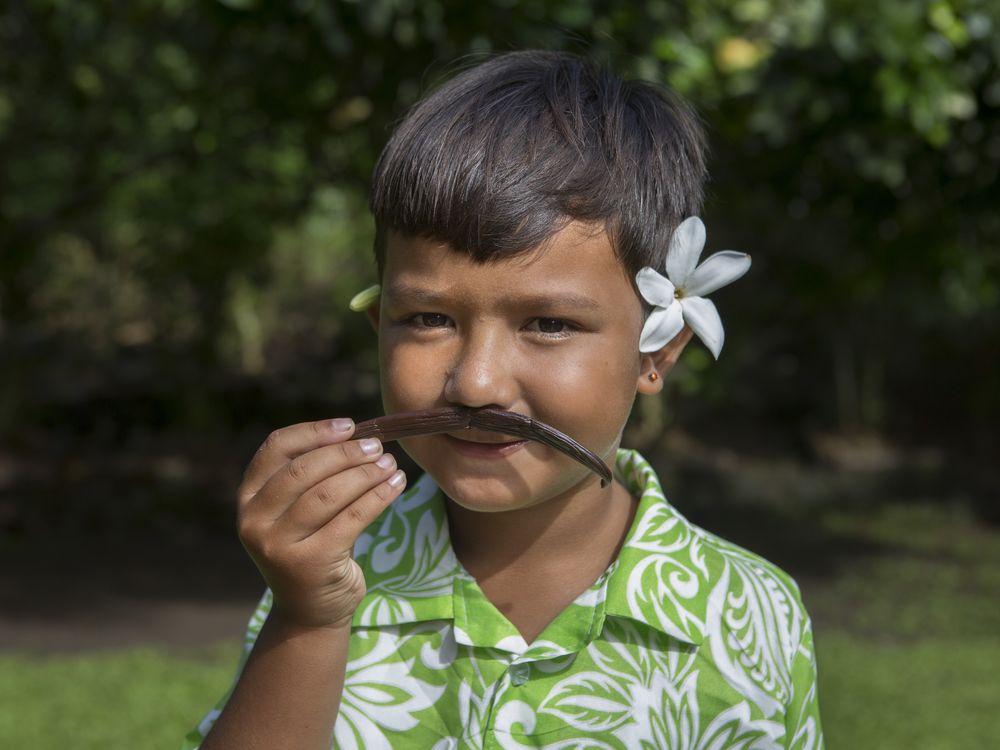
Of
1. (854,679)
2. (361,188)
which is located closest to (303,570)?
(854,679)

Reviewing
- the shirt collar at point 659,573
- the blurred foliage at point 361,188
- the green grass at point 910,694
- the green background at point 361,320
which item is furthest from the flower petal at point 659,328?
the green grass at point 910,694

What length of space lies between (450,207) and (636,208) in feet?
0.79

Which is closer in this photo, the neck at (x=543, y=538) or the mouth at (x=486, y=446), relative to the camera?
the mouth at (x=486, y=446)

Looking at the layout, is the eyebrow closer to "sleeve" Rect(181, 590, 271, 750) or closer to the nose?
the nose

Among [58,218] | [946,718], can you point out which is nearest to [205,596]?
[58,218]

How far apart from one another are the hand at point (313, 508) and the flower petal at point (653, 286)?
1.27ft

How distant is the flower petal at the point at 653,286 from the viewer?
1.56 m

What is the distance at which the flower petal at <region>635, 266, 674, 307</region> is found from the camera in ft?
5.13

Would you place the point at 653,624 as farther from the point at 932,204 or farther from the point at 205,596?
the point at 205,596

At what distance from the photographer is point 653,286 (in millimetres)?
1569

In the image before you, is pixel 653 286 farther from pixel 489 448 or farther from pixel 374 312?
pixel 374 312

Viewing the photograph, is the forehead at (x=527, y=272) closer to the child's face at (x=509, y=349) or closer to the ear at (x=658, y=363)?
the child's face at (x=509, y=349)

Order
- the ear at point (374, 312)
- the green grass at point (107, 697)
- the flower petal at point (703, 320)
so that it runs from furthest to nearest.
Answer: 1. the green grass at point (107, 697)
2. the ear at point (374, 312)
3. the flower petal at point (703, 320)

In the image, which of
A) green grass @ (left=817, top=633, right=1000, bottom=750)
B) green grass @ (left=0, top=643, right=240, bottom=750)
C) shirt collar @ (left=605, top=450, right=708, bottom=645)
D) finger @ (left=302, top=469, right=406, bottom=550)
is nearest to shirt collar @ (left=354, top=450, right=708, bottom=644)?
shirt collar @ (left=605, top=450, right=708, bottom=645)
